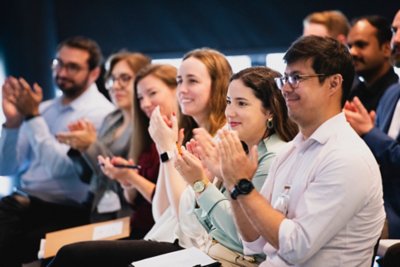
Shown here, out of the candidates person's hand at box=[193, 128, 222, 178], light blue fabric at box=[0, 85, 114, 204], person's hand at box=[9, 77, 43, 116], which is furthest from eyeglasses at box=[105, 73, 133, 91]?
person's hand at box=[193, 128, 222, 178]

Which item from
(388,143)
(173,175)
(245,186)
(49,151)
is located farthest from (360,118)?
(49,151)

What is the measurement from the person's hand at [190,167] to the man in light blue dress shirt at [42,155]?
147 cm

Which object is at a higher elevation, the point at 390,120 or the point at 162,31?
the point at 162,31

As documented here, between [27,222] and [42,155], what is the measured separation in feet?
1.33

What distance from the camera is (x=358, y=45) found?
10.5 feet

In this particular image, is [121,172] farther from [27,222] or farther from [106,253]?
[27,222]

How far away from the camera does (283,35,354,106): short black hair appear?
5.36 feet

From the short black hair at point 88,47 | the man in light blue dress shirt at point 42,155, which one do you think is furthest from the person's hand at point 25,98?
the short black hair at point 88,47

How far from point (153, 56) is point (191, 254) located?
10.7ft

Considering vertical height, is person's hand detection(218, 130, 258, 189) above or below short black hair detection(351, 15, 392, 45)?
below

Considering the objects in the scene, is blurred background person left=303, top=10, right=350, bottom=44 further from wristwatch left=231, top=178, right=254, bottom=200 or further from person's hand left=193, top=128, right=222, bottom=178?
wristwatch left=231, top=178, right=254, bottom=200

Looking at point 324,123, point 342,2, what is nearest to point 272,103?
point 324,123

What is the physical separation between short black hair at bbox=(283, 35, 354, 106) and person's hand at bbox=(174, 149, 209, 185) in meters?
0.50

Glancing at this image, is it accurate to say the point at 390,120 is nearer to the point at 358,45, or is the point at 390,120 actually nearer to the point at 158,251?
the point at 358,45
